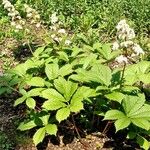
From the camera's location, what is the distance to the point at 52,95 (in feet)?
16.3

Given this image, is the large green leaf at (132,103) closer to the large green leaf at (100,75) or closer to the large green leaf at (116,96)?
the large green leaf at (116,96)

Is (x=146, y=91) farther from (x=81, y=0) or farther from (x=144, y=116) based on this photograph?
(x=81, y=0)

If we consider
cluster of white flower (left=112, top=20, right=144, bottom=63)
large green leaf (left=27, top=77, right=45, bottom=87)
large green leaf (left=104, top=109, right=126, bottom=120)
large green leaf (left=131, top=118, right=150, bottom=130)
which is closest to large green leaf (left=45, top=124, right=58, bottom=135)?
large green leaf (left=27, top=77, right=45, bottom=87)

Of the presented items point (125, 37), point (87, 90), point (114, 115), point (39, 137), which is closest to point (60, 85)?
point (87, 90)

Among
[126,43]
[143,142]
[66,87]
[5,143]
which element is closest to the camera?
[126,43]

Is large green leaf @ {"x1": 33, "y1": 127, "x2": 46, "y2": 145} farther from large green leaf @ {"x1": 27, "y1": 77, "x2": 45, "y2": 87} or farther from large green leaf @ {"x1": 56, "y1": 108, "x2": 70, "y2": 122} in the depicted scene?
large green leaf @ {"x1": 27, "y1": 77, "x2": 45, "y2": 87}

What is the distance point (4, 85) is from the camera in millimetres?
5449

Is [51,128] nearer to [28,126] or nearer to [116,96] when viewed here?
[28,126]

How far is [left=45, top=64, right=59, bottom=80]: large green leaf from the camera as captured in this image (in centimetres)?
538

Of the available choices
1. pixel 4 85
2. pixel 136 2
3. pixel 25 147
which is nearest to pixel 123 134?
pixel 25 147

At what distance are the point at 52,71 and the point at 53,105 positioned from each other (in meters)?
0.74

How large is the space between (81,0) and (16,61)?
1965mm

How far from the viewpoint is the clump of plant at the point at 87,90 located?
468 cm

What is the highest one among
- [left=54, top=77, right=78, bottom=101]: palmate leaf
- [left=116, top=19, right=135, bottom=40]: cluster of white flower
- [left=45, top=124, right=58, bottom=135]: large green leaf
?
[left=116, top=19, right=135, bottom=40]: cluster of white flower
